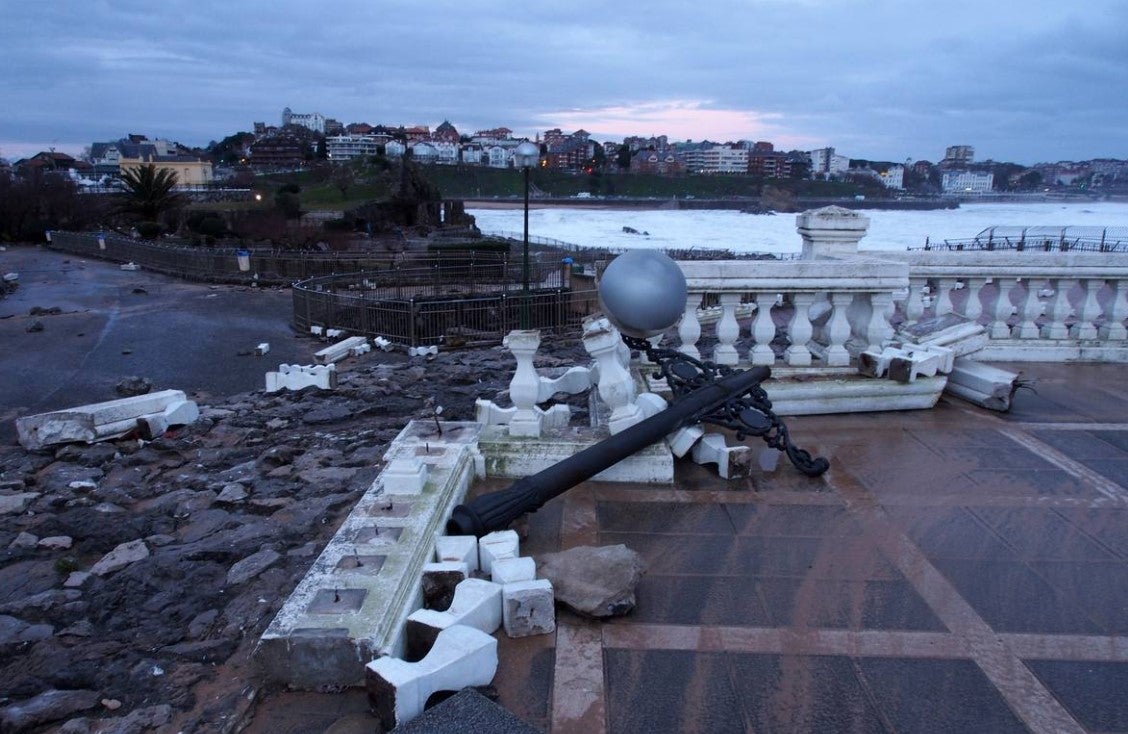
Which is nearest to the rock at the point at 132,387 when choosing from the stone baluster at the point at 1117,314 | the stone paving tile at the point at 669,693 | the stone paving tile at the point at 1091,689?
the stone paving tile at the point at 669,693

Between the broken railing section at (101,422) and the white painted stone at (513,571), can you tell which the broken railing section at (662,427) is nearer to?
the white painted stone at (513,571)

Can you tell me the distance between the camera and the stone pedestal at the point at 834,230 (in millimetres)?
5953

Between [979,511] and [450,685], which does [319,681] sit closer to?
[450,685]

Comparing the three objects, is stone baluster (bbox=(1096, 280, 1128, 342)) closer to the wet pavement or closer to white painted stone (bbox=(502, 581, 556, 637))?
white painted stone (bbox=(502, 581, 556, 637))

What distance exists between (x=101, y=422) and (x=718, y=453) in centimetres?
478

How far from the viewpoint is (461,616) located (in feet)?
7.97

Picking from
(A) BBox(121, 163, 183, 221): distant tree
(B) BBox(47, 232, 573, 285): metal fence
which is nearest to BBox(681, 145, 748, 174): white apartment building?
(A) BBox(121, 163, 183, 221): distant tree

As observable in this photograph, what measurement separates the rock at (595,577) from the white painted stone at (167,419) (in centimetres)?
439

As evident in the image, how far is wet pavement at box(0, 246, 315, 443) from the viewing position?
1118 centimetres

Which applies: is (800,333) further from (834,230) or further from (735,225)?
(735,225)

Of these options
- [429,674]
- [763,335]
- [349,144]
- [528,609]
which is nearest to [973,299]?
[763,335]

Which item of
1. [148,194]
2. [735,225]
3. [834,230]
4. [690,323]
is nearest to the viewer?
[690,323]

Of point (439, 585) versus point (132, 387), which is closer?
point (439, 585)

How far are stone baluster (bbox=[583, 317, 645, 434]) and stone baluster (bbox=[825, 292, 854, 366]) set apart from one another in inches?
76.3
